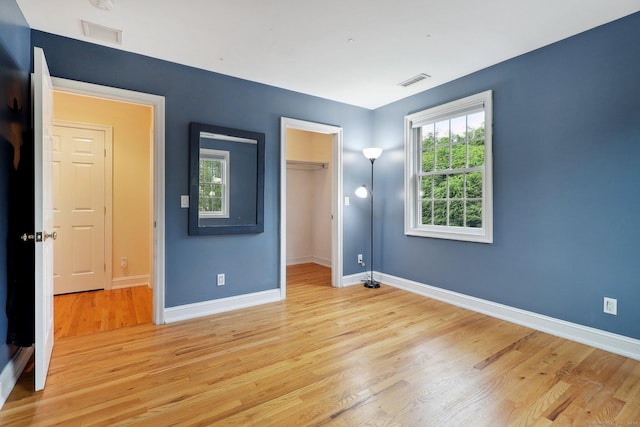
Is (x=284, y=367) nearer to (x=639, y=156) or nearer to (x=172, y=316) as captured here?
(x=172, y=316)

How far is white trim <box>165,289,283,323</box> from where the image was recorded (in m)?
3.12

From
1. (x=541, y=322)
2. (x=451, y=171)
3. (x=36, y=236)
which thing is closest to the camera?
(x=36, y=236)

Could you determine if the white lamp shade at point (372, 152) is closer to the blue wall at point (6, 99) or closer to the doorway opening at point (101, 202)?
the doorway opening at point (101, 202)

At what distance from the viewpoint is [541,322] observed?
2885 millimetres

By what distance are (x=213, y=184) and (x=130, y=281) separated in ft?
7.20

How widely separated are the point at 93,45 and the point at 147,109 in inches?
67.6

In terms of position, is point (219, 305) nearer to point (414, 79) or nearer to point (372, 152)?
point (372, 152)

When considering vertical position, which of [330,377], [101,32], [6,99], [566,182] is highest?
[101,32]

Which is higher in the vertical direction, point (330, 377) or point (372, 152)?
point (372, 152)

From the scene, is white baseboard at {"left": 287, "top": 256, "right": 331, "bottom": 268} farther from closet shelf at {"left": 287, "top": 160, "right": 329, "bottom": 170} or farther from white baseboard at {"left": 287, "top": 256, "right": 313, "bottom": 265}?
closet shelf at {"left": 287, "top": 160, "right": 329, "bottom": 170}

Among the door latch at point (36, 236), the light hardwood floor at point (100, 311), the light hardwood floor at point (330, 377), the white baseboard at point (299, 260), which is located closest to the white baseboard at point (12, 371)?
the light hardwood floor at point (330, 377)

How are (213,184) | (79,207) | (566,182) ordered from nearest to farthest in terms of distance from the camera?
(566,182), (213,184), (79,207)

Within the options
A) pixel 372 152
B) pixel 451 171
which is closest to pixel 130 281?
pixel 372 152

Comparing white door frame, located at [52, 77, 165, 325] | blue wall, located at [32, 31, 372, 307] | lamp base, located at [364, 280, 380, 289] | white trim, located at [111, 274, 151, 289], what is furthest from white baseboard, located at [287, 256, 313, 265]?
white door frame, located at [52, 77, 165, 325]
